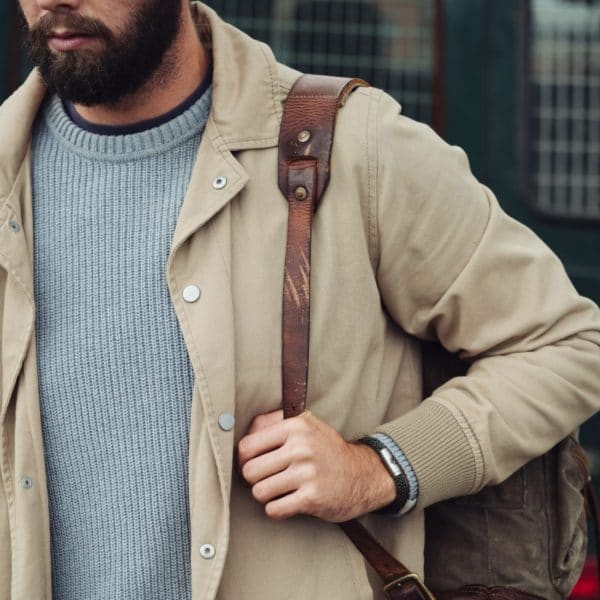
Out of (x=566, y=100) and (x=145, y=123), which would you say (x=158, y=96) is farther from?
(x=566, y=100)

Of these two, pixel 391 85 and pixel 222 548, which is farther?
pixel 391 85

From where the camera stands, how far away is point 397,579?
2.48 m

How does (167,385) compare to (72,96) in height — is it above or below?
below

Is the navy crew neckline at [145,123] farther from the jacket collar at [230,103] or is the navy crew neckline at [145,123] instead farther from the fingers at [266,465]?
the fingers at [266,465]

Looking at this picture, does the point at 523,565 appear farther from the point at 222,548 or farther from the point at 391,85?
the point at 391,85

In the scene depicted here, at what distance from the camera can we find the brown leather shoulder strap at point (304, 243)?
244 cm

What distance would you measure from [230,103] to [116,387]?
2.02 feet

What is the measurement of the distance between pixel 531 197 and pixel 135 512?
2155 mm

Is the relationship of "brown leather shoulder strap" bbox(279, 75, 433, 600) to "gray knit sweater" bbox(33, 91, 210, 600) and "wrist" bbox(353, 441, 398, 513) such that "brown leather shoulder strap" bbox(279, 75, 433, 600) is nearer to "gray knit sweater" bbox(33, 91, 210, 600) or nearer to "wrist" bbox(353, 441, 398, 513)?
"wrist" bbox(353, 441, 398, 513)

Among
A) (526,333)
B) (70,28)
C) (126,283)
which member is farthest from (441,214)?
(70,28)

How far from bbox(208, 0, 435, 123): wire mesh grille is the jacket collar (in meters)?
1.34

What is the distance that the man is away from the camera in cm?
244

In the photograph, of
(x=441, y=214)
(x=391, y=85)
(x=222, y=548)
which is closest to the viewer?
(x=222, y=548)

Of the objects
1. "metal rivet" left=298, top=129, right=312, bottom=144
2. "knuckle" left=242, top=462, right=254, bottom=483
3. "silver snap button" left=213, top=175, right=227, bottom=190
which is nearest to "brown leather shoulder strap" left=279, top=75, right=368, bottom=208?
"metal rivet" left=298, top=129, right=312, bottom=144
